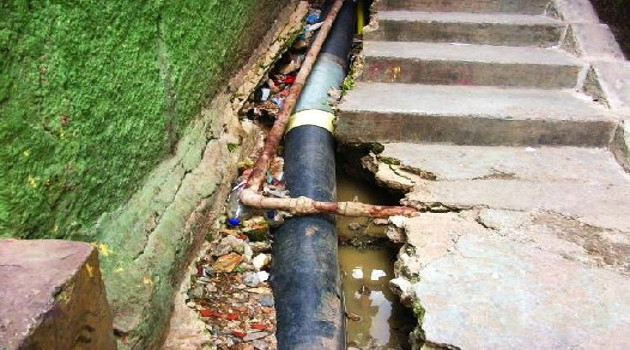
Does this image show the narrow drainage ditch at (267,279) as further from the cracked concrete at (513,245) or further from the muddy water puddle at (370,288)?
the cracked concrete at (513,245)

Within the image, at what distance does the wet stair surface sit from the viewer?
83.5 inches

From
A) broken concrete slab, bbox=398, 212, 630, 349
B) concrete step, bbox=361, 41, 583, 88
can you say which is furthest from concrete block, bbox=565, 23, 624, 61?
broken concrete slab, bbox=398, 212, 630, 349

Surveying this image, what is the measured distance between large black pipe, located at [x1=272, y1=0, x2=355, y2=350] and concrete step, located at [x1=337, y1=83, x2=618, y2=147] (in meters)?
0.25

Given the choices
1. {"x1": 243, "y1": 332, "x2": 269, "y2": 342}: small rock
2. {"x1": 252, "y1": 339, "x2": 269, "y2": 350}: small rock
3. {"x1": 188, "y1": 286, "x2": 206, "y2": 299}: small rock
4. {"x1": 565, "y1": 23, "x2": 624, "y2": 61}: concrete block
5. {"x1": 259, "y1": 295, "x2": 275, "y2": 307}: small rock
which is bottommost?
{"x1": 252, "y1": 339, "x2": 269, "y2": 350}: small rock

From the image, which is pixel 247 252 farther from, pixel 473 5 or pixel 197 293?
pixel 473 5

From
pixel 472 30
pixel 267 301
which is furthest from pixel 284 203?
pixel 472 30

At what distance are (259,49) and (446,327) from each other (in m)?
2.63

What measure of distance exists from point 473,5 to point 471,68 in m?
1.05

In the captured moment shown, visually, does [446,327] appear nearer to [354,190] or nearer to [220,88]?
[354,190]

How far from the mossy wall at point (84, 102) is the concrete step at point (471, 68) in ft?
5.66

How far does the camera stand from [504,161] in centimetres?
312

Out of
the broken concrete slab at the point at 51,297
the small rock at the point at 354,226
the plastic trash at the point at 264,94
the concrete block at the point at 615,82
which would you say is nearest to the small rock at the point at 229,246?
the small rock at the point at 354,226

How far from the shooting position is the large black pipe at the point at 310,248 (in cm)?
220

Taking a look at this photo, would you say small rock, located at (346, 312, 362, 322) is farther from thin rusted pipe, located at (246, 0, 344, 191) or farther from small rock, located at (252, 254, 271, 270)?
thin rusted pipe, located at (246, 0, 344, 191)
